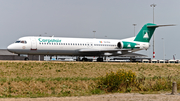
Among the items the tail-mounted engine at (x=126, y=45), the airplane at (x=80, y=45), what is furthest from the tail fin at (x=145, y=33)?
the tail-mounted engine at (x=126, y=45)

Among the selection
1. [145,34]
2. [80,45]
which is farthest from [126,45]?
[80,45]

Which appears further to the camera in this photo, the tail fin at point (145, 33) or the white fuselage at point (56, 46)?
the tail fin at point (145, 33)

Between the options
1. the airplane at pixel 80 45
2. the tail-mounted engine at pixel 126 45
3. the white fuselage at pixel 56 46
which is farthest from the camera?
the tail-mounted engine at pixel 126 45

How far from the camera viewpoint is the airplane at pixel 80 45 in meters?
44.5

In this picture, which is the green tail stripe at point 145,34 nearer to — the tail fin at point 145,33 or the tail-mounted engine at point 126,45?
the tail fin at point 145,33

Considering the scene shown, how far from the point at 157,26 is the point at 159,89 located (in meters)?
33.6

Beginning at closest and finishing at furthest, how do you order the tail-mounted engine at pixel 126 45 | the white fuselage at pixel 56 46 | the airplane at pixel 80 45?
1. the white fuselage at pixel 56 46
2. the airplane at pixel 80 45
3. the tail-mounted engine at pixel 126 45

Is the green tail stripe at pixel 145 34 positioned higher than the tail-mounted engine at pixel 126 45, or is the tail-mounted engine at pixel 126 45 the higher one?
the green tail stripe at pixel 145 34

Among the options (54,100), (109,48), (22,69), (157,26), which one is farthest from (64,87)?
(157,26)

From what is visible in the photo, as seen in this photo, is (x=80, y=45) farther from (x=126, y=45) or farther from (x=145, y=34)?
(x=145, y=34)

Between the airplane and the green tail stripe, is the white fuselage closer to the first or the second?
the airplane

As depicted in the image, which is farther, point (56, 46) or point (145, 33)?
point (145, 33)

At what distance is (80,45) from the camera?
4922cm

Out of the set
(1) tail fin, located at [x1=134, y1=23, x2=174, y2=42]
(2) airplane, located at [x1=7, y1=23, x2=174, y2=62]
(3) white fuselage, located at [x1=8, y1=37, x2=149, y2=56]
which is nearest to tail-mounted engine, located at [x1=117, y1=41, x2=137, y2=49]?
(2) airplane, located at [x1=7, y1=23, x2=174, y2=62]
